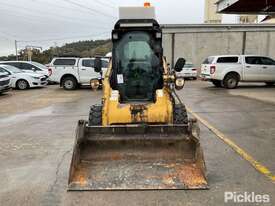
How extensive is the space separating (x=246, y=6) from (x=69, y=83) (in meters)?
10.7

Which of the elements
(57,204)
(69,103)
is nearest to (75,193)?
(57,204)

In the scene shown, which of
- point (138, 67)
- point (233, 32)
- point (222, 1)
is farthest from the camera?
point (233, 32)

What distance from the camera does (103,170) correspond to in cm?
489

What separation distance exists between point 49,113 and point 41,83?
10.0 metres

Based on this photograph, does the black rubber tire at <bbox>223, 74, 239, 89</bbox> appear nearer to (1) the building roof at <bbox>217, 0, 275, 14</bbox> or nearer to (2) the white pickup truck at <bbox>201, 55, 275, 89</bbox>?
(2) the white pickup truck at <bbox>201, 55, 275, 89</bbox>

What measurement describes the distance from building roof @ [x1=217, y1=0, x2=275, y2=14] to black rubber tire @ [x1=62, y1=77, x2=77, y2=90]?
9187 mm

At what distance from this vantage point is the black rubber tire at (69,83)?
1961cm

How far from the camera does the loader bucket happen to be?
477 cm

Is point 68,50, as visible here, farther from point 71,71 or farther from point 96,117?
point 96,117

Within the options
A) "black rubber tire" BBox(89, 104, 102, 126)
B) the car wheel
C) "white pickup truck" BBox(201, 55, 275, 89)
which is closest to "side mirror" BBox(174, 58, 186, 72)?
"black rubber tire" BBox(89, 104, 102, 126)

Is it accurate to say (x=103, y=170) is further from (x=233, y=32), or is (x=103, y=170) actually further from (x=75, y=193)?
(x=233, y=32)

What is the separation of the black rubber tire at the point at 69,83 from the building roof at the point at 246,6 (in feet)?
30.1

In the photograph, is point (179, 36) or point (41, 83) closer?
point (41, 83)

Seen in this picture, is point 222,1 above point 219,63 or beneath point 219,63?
above
